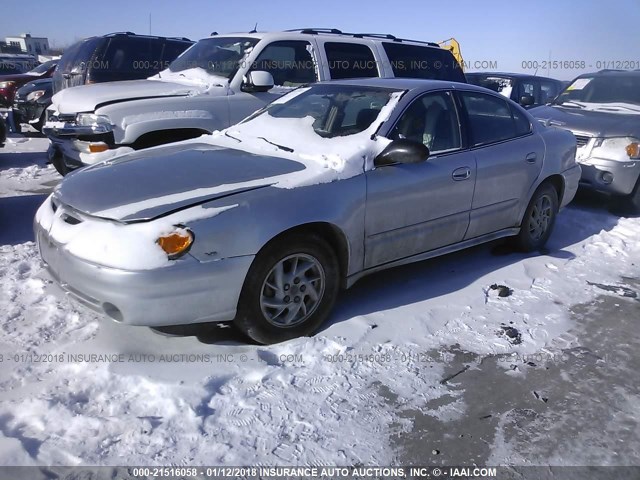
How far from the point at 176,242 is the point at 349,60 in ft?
14.8

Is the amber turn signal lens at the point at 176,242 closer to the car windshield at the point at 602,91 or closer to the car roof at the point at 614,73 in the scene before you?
the car windshield at the point at 602,91

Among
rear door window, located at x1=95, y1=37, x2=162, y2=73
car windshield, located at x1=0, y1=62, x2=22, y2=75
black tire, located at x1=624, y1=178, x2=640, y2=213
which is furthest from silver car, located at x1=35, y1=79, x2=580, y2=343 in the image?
car windshield, located at x1=0, y1=62, x2=22, y2=75

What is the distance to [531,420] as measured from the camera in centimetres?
288

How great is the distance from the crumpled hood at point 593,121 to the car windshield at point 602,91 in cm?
50

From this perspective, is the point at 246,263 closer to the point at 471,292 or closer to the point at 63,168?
the point at 471,292

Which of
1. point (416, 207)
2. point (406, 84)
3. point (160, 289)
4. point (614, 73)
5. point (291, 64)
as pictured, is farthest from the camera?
point (614, 73)

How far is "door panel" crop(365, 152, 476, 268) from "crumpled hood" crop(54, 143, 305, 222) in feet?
1.97

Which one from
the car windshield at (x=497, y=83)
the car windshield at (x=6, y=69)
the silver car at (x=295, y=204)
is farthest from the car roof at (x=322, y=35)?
the car windshield at (x=6, y=69)

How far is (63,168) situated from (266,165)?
3703mm

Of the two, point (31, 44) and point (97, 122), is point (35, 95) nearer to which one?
point (97, 122)

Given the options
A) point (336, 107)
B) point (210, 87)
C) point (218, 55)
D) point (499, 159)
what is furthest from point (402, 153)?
point (218, 55)

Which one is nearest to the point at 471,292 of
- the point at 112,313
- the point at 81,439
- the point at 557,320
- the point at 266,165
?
the point at 557,320

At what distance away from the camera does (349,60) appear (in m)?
6.67

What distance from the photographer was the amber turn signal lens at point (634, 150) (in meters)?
6.61
